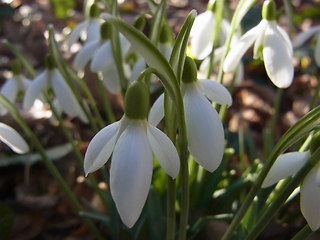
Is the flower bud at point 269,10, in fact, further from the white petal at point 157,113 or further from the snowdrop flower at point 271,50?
the white petal at point 157,113

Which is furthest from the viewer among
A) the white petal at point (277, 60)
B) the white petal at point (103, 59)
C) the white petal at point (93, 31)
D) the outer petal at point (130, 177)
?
the white petal at point (93, 31)

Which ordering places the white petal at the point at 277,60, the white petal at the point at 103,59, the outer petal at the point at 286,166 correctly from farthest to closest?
1. the white petal at the point at 103,59
2. the white petal at the point at 277,60
3. the outer petal at the point at 286,166

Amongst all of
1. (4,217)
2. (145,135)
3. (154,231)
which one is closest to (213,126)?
(145,135)

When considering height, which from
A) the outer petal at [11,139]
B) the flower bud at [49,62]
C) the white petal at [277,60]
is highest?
the white petal at [277,60]

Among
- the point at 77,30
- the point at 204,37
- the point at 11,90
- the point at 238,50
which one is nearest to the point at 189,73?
the point at 238,50

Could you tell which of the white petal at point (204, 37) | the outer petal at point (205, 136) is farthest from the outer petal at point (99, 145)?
the white petal at point (204, 37)

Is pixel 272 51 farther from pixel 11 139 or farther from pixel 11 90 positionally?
pixel 11 90

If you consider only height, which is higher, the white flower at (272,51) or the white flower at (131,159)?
the white flower at (272,51)
